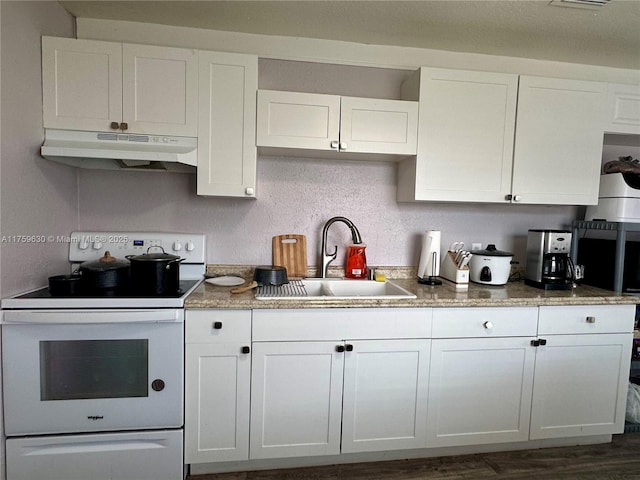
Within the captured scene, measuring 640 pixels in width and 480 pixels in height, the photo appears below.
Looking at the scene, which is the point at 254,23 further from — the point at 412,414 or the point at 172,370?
the point at 412,414

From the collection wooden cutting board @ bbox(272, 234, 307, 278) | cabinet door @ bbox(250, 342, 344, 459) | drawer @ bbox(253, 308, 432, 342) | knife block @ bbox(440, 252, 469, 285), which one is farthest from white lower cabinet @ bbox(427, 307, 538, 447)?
wooden cutting board @ bbox(272, 234, 307, 278)

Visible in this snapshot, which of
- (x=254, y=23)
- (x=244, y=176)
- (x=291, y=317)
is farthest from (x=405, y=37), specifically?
(x=291, y=317)

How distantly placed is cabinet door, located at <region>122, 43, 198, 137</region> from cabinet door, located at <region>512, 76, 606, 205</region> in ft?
6.07

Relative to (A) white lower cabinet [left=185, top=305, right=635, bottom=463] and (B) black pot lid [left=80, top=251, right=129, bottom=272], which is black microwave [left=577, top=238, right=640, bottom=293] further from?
(B) black pot lid [left=80, top=251, right=129, bottom=272]

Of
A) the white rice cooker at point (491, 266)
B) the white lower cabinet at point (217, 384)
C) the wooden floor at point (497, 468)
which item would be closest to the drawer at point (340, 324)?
the white lower cabinet at point (217, 384)

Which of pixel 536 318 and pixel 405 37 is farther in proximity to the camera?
pixel 405 37

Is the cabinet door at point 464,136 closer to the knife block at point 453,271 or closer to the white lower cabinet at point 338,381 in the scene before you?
the knife block at point 453,271

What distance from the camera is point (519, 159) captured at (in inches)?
77.1

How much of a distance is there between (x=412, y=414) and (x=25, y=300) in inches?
72.6

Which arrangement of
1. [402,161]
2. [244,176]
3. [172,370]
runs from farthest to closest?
[402,161], [244,176], [172,370]

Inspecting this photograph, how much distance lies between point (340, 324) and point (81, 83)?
1.77 meters

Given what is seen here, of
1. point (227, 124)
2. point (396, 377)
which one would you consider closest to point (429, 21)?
point (227, 124)

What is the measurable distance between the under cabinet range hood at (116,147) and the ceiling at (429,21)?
0.70m

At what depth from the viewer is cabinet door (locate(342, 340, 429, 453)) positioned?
5.35ft
